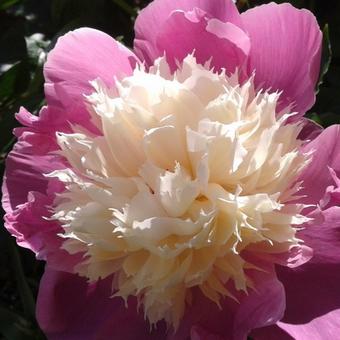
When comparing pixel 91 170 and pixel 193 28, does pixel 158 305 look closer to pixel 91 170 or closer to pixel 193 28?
pixel 91 170

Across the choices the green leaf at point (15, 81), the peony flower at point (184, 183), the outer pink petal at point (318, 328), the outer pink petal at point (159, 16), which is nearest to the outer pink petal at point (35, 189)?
the peony flower at point (184, 183)

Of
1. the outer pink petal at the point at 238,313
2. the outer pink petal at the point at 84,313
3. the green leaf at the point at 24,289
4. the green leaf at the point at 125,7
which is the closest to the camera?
the outer pink petal at the point at 238,313

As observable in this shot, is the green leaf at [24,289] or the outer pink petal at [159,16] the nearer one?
the outer pink petal at [159,16]

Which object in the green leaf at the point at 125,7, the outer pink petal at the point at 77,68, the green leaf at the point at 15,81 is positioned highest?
the outer pink petal at the point at 77,68

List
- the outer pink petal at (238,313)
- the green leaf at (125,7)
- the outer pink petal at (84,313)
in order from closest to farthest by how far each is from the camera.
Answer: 1. the outer pink petal at (238,313)
2. the outer pink petal at (84,313)
3. the green leaf at (125,7)

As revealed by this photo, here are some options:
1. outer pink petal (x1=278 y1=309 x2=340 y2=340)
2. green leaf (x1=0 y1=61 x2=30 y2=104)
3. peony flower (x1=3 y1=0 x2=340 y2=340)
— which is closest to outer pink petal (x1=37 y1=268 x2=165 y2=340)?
peony flower (x1=3 y1=0 x2=340 y2=340)

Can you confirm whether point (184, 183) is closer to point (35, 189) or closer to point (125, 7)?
point (35, 189)

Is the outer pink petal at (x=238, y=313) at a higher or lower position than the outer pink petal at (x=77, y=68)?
lower

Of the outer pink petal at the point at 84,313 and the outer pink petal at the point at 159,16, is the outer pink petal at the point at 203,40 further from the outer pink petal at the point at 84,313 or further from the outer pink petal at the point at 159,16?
the outer pink petal at the point at 84,313
